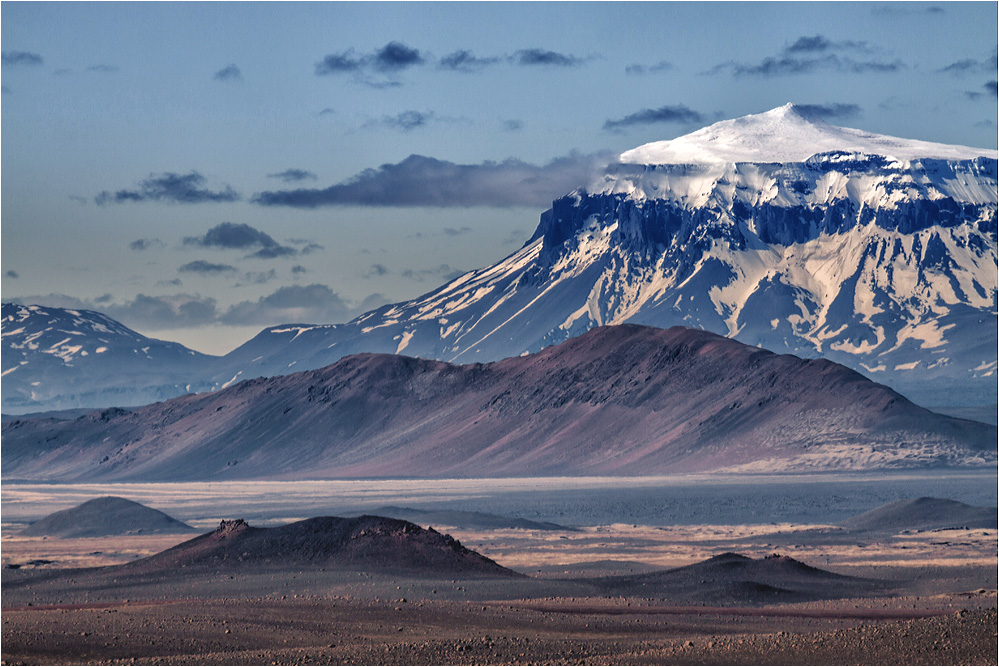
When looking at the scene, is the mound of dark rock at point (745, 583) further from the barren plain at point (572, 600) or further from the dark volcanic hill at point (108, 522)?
the dark volcanic hill at point (108, 522)

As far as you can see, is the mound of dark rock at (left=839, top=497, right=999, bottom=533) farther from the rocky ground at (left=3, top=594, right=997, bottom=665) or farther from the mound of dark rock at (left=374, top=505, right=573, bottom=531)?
the rocky ground at (left=3, top=594, right=997, bottom=665)

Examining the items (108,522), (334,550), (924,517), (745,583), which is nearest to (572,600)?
(745,583)

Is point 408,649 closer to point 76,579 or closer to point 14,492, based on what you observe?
point 76,579

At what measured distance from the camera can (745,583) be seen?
63.2m

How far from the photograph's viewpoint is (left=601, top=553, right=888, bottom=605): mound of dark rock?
61438mm

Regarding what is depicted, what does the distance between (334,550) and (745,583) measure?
21011 mm

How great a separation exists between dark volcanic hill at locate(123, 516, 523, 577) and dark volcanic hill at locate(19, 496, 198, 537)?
45339mm

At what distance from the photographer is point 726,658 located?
118ft

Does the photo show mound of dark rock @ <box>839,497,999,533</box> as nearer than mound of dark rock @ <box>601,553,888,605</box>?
No

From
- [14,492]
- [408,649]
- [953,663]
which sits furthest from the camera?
[14,492]

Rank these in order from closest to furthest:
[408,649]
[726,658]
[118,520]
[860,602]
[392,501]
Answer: [726,658], [408,649], [860,602], [118,520], [392,501]

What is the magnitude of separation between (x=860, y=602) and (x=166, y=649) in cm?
Result: 2956

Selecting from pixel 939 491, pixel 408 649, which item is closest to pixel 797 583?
pixel 408 649

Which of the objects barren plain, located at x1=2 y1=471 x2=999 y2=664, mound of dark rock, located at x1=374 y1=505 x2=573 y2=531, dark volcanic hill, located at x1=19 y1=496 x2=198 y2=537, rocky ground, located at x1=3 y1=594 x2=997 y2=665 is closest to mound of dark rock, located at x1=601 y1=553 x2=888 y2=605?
barren plain, located at x1=2 y1=471 x2=999 y2=664
